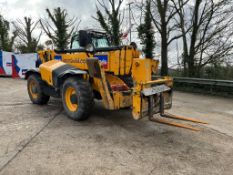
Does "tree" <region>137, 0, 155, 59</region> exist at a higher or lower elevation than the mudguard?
higher

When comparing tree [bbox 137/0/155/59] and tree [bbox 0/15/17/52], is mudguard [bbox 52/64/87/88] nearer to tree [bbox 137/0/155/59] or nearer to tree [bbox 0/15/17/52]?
tree [bbox 137/0/155/59]

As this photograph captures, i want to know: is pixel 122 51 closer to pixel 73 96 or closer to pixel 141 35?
pixel 73 96

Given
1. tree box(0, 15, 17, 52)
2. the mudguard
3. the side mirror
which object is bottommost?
the mudguard

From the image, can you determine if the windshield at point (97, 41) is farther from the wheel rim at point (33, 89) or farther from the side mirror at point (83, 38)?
the wheel rim at point (33, 89)

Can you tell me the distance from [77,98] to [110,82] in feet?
2.65

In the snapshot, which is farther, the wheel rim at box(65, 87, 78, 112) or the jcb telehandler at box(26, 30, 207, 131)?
the wheel rim at box(65, 87, 78, 112)

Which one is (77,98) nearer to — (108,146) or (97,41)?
(108,146)

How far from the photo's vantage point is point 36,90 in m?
6.57

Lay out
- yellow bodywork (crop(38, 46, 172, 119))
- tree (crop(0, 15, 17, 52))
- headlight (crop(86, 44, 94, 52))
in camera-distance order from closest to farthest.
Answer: yellow bodywork (crop(38, 46, 172, 119)) < headlight (crop(86, 44, 94, 52)) < tree (crop(0, 15, 17, 52))

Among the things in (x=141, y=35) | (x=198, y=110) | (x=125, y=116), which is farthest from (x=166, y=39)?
(x=125, y=116)

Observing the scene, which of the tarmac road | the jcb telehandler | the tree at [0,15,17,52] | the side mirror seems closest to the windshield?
the jcb telehandler

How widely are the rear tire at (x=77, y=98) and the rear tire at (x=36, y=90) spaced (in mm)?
1535

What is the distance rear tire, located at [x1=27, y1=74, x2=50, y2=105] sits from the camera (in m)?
6.39

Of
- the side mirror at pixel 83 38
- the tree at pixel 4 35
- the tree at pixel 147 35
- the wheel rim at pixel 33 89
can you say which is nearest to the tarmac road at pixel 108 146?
the wheel rim at pixel 33 89
